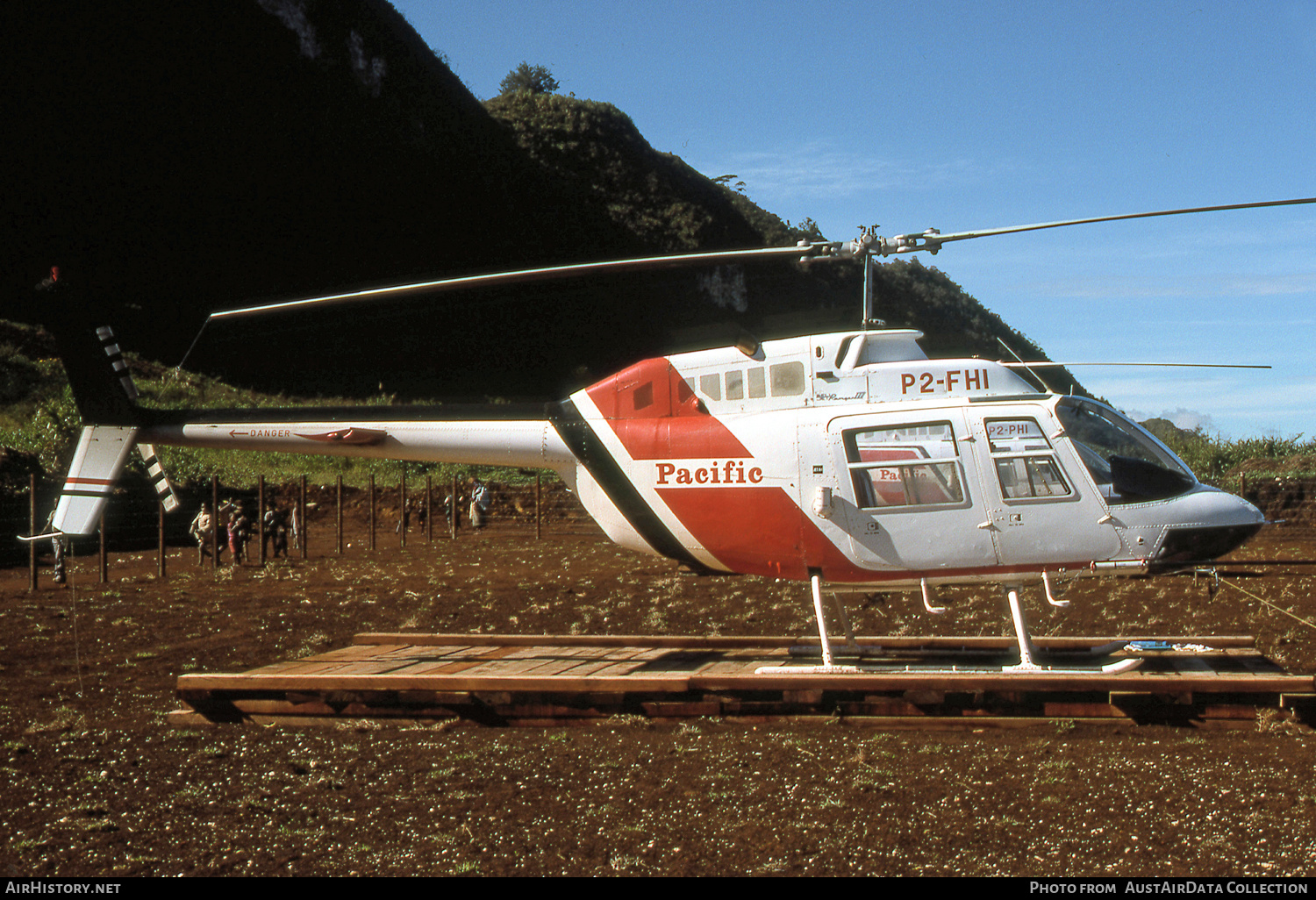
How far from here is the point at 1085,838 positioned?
5695 mm

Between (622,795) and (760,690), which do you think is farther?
(760,690)

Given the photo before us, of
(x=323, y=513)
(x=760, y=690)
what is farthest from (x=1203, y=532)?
(x=323, y=513)

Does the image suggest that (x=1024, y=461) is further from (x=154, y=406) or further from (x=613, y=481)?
(x=154, y=406)

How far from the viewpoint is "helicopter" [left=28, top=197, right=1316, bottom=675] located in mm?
8539

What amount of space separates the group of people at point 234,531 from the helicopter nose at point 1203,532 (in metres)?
19.6

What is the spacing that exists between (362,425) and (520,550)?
1741 centimetres

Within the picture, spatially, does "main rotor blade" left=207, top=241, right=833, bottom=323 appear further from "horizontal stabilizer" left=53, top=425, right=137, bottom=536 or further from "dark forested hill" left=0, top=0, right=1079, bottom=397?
"dark forested hill" left=0, top=0, right=1079, bottom=397

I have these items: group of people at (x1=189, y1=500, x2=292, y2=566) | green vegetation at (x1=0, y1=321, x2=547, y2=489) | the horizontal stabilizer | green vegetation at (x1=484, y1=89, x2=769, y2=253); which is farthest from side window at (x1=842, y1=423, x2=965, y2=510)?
green vegetation at (x1=484, y1=89, x2=769, y2=253)

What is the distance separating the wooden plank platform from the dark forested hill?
30.0 metres

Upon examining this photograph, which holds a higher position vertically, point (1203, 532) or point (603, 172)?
point (603, 172)

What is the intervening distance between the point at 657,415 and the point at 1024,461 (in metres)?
3.42

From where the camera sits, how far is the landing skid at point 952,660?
849 cm

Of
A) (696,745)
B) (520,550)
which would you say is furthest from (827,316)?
(520,550)

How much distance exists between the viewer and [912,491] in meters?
8.91
